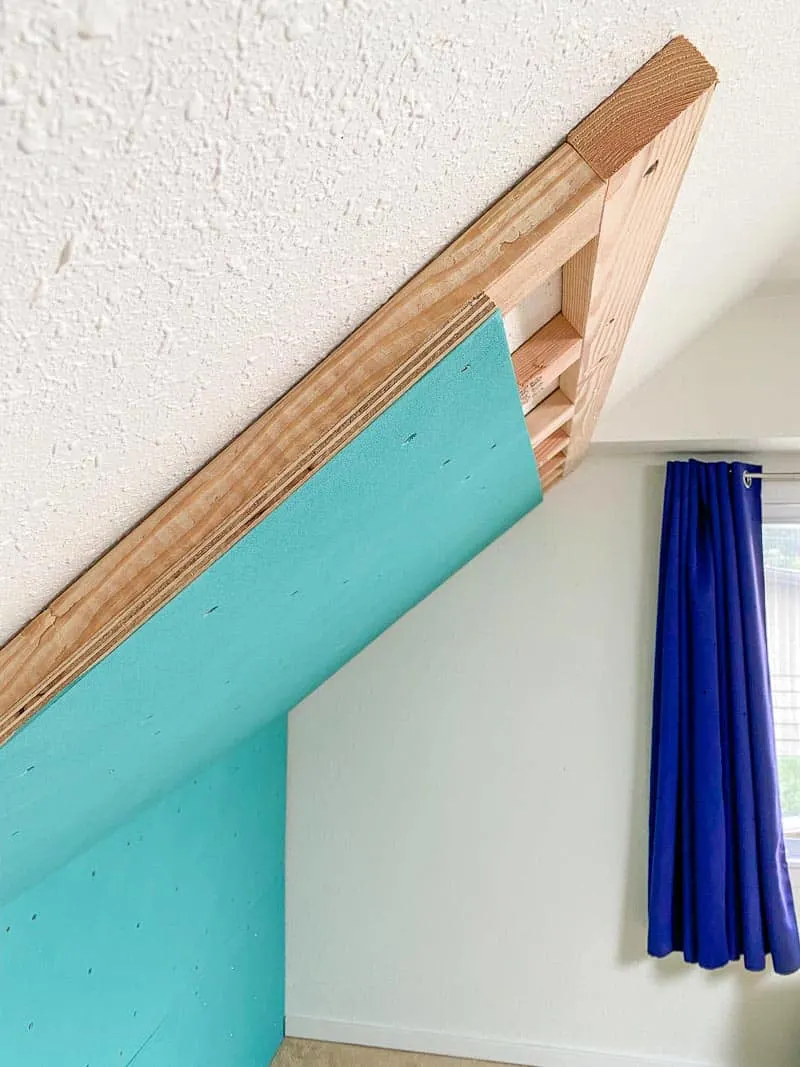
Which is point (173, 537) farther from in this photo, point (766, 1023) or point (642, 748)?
point (766, 1023)

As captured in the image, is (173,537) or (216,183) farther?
(173,537)

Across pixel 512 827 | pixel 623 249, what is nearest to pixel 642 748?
pixel 512 827

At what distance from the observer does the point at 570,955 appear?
2.74 metres

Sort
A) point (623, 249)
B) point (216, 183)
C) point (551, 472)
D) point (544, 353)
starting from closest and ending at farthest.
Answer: point (216, 183), point (623, 249), point (544, 353), point (551, 472)

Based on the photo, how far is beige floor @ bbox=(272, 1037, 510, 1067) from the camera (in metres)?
2.76

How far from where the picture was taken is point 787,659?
107 inches

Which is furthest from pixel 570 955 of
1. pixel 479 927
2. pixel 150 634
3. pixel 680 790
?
pixel 150 634

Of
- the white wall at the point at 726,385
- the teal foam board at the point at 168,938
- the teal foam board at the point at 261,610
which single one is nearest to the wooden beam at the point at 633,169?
the teal foam board at the point at 261,610

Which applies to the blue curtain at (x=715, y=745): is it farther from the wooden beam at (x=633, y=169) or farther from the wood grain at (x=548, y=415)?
the wooden beam at (x=633, y=169)

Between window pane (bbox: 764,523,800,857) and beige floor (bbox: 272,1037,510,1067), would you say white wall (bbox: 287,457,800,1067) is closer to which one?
beige floor (bbox: 272,1037,510,1067)

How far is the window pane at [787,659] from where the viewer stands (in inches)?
107

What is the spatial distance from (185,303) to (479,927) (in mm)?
2678

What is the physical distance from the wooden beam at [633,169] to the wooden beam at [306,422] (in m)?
0.03

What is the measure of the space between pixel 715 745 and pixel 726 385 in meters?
1.00
